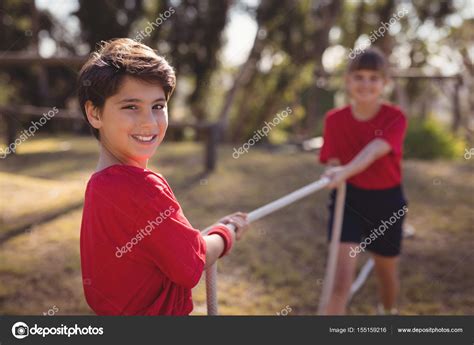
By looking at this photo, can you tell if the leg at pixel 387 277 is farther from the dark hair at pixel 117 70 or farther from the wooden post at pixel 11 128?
the wooden post at pixel 11 128

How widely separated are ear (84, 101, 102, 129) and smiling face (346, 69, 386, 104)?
5.15 ft

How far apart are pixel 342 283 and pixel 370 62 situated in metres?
1.09

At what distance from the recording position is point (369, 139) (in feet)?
8.32

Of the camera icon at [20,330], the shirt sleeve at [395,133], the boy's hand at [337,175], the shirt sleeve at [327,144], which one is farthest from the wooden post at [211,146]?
the camera icon at [20,330]

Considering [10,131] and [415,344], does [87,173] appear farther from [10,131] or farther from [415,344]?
[415,344]

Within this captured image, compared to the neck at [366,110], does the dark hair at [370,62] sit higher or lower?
higher

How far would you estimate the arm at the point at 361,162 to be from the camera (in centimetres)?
230

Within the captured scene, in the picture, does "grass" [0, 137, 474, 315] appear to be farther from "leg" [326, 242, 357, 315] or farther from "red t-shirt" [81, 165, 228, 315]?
"red t-shirt" [81, 165, 228, 315]

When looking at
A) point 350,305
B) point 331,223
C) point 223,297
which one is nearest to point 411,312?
point 350,305

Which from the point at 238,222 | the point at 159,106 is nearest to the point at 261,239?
the point at 238,222

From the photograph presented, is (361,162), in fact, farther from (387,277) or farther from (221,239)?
(221,239)

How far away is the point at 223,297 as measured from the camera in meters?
3.05

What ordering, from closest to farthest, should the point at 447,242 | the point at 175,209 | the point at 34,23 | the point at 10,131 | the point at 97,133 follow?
the point at 175,209
the point at 97,133
the point at 447,242
the point at 10,131
the point at 34,23

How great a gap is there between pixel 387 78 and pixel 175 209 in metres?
1.74
